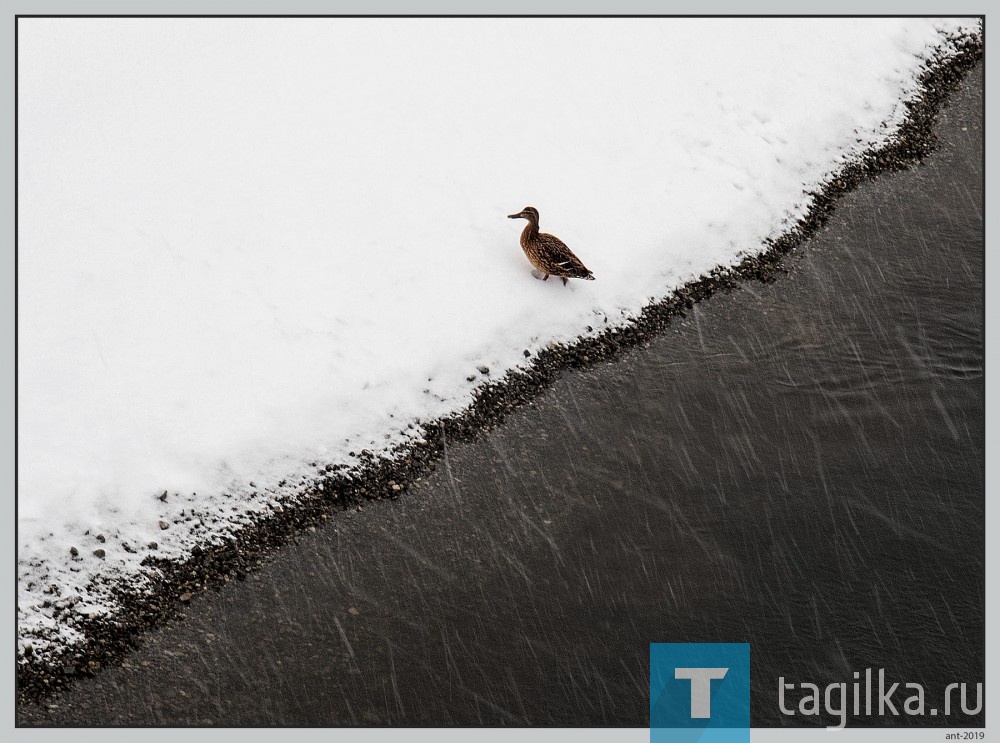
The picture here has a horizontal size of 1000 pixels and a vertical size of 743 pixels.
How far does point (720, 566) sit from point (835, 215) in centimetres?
575

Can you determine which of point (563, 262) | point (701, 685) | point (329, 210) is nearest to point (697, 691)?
point (701, 685)

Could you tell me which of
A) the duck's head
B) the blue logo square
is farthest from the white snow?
A: the blue logo square

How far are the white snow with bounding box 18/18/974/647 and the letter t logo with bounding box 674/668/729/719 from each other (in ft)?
10.7

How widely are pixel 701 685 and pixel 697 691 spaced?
51 millimetres

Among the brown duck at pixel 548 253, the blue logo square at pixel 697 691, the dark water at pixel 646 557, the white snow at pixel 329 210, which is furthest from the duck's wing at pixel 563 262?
the blue logo square at pixel 697 691

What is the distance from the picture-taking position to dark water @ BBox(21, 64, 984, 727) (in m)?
6.91

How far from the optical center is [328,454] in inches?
334

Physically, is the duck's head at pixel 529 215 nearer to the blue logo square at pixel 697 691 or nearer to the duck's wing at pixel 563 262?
the duck's wing at pixel 563 262

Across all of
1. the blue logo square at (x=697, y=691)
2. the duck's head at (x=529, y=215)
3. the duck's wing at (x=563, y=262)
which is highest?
the duck's head at (x=529, y=215)

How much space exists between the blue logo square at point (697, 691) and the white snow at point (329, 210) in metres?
3.13

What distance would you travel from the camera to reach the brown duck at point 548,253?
10.0 m

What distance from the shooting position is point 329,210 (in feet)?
35.1

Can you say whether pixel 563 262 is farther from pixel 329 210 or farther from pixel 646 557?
pixel 646 557

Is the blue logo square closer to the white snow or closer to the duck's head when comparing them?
the white snow
